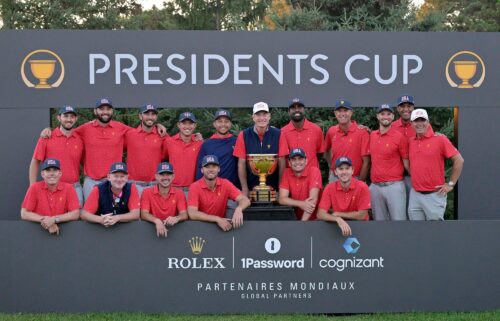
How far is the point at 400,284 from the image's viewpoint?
28.3 feet

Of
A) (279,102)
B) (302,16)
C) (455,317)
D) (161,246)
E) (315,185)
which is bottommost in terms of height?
(455,317)

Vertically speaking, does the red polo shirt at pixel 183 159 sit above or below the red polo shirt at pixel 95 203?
above

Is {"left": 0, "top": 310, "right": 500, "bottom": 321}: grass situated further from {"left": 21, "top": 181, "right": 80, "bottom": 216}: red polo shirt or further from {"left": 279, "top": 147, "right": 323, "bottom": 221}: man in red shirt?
{"left": 279, "top": 147, "right": 323, "bottom": 221}: man in red shirt

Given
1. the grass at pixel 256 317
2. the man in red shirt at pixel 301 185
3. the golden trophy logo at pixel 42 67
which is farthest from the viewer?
the golden trophy logo at pixel 42 67

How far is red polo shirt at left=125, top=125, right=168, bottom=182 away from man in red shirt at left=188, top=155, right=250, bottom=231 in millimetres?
1109

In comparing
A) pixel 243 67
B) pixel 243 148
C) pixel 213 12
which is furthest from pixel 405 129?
pixel 213 12

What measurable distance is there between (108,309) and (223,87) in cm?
325

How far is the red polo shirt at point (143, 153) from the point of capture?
32.4ft

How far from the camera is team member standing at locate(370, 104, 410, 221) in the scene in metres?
9.66

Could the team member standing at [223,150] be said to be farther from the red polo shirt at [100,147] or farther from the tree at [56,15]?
the tree at [56,15]

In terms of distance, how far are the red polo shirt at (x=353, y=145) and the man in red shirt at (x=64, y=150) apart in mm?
3175

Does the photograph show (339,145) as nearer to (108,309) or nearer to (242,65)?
(242,65)

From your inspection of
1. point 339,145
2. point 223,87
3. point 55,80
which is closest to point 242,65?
point 223,87

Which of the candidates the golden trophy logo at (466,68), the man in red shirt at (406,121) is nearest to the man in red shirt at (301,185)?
the man in red shirt at (406,121)
